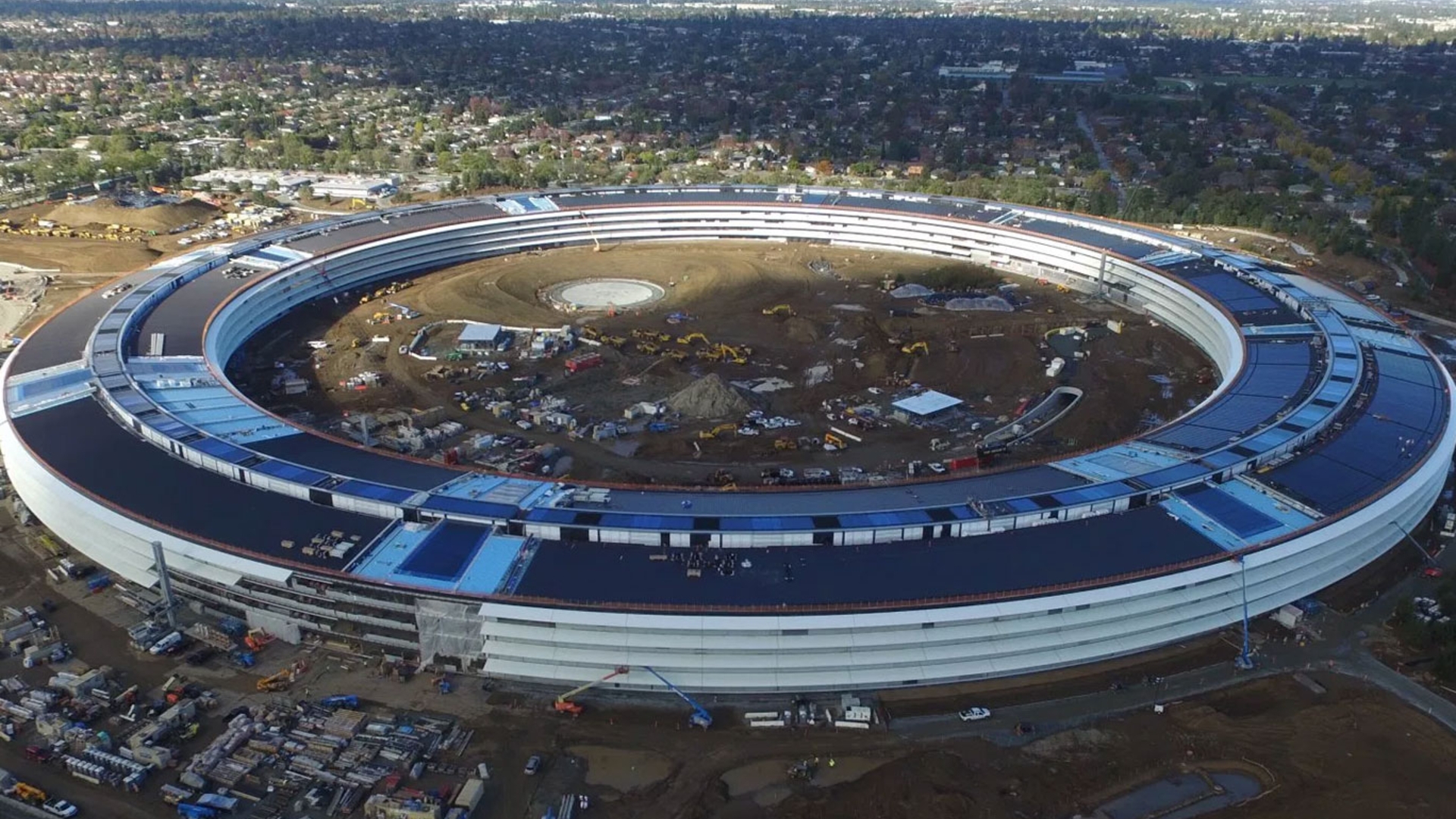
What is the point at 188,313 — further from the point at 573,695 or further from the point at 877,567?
the point at 877,567

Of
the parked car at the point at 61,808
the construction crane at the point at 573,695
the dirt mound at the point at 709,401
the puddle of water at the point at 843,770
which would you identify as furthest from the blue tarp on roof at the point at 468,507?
the dirt mound at the point at 709,401

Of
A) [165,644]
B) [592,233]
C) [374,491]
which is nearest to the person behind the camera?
[165,644]

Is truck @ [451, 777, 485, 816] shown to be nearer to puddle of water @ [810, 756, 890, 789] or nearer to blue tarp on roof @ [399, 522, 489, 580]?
blue tarp on roof @ [399, 522, 489, 580]

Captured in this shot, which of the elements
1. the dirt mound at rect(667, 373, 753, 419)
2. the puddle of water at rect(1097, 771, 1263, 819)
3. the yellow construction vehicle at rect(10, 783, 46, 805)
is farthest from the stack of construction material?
the dirt mound at rect(667, 373, 753, 419)

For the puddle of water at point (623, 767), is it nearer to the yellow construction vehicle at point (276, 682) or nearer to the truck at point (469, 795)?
the truck at point (469, 795)

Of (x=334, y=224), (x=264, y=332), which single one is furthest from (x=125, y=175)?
(x=264, y=332)

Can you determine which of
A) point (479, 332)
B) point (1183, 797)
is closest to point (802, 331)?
point (479, 332)
